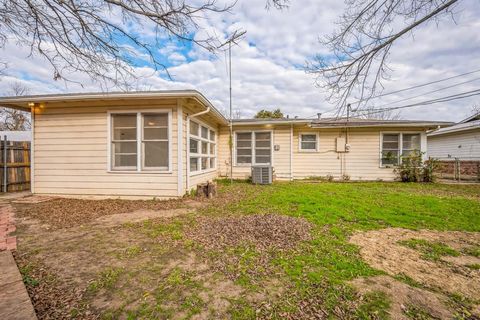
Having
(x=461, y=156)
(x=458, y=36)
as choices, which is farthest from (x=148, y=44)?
(x=461, y=156)

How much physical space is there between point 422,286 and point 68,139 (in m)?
8.01

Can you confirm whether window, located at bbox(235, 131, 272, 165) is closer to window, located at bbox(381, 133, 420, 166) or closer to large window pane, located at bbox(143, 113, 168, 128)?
large window pane, located at bbox(143, 113, 168, 128)

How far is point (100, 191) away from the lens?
6.05 metres

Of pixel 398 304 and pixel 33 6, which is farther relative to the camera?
pixel 33 6

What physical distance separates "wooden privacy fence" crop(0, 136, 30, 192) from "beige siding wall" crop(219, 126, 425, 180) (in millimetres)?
7134

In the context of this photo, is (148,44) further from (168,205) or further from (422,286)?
(422,286)

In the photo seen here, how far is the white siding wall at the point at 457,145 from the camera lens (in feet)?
41.0

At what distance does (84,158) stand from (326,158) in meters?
9.59

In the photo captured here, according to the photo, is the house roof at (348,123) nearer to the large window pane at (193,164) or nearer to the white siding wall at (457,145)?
the large window pane at (193,164)

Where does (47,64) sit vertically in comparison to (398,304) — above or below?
above

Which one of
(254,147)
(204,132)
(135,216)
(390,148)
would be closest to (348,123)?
(390,148)

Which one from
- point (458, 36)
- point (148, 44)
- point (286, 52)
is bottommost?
point (148, 44)

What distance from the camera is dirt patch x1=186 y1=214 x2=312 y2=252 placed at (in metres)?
2.94

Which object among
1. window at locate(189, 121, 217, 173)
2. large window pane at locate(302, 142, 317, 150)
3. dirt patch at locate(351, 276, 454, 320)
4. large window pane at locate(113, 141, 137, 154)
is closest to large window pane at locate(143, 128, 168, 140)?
large window pane at locate(113, 141, 137, 154)
